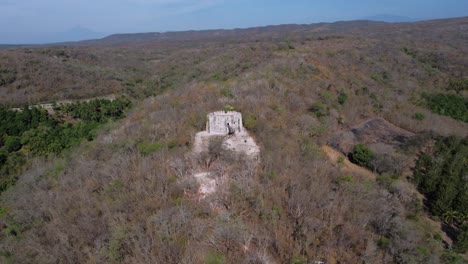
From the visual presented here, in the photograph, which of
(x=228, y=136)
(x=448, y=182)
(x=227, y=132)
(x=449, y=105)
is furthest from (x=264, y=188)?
(x=449, y=105)

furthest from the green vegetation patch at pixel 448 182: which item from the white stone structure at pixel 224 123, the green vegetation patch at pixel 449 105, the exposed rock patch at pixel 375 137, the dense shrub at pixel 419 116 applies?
the white stone structure at pixel 224 123

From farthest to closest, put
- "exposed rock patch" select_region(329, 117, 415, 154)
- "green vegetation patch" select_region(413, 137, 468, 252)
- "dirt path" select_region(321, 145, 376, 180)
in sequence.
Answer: "exposed rock patch" select_region(329, 117, 415, 154), "dirt path" select_region(321, 145, 376, 180), "green vegetation patch" select_region(413, 137, 468, 252)

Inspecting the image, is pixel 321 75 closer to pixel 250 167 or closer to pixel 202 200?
pixel 250 167

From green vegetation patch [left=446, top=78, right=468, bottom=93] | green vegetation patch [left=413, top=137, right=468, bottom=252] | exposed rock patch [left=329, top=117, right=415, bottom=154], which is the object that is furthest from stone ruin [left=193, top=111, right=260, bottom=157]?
green vegetation patch [left=446, top=78, right=468, bottom=93]

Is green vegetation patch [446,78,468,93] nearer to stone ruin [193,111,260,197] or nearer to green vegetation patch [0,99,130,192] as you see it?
stone ruin [193,111,260,197]

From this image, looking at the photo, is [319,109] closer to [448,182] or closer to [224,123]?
[448,182]

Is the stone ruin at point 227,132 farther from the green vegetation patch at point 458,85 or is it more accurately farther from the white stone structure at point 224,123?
the green vegetation patch at point 458,85
